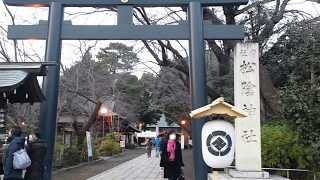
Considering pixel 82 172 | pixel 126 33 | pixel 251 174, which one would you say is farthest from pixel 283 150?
pixel 82 172

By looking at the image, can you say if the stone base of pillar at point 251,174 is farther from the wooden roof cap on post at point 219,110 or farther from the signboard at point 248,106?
the wooden roof cap on post at point 219,110

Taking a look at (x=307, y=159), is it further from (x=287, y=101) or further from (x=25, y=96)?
(x=25, y=96)

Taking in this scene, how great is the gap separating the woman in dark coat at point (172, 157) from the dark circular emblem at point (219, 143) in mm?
4184

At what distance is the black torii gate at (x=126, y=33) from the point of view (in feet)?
34.2

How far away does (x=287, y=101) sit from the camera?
12289 mm

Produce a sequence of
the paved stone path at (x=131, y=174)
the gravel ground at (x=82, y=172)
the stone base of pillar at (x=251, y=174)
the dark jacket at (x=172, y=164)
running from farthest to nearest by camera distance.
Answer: the gravel ground at (x=82, y=172)
the paved stone path at (x=131, y=174)
the dark jacket at (x=172, y=164)
the stone base of pillar at (x=251, y=174)

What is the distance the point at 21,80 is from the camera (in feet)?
25.6

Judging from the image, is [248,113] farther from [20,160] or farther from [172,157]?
[20,160]

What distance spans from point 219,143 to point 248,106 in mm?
3007

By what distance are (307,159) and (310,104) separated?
1829mm

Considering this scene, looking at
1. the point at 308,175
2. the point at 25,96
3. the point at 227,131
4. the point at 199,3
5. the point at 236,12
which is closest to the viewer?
the point at 227,131

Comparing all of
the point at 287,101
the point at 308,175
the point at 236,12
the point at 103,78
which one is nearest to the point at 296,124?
the point at 287,101

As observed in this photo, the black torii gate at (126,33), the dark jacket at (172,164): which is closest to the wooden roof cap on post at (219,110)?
the black torii gate at (126,33)

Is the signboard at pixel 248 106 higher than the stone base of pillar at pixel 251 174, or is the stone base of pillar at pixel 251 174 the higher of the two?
the signboard at pixel 248 106
